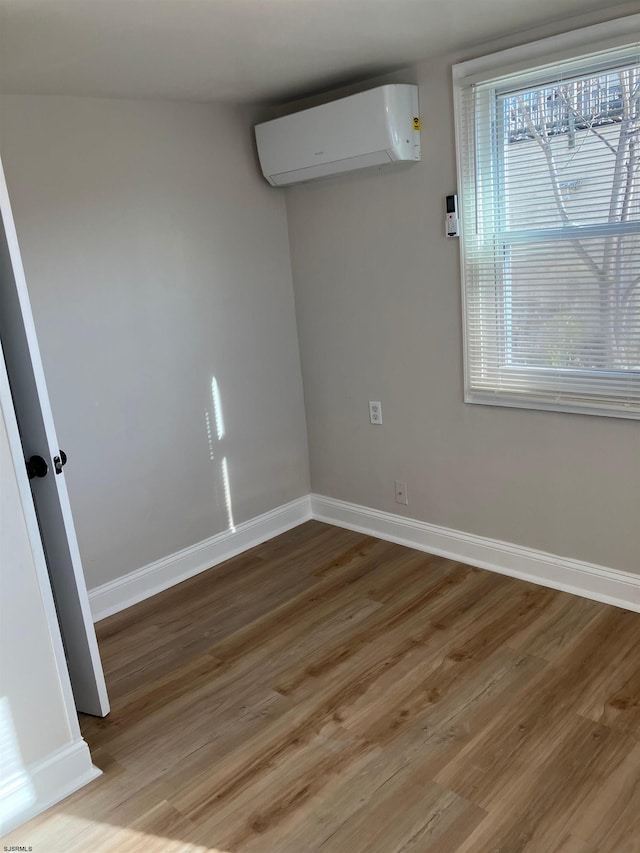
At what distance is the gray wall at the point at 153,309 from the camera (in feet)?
9.09

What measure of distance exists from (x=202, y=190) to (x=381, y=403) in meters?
1.30

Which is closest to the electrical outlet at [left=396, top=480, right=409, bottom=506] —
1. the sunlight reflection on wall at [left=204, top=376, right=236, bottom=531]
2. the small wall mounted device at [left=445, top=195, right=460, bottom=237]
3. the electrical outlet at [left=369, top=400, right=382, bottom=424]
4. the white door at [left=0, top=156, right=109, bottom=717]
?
the electrical outlet at [left=369, top=400, right=382, bottom=424]

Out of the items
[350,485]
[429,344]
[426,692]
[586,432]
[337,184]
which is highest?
[337,184]

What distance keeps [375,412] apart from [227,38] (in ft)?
5.94

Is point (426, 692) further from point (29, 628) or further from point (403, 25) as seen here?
point (403, 25)

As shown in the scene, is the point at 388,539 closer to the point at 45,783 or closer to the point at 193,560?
the point at 193,560

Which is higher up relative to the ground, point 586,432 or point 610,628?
point 586,432

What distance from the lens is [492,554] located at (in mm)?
3178

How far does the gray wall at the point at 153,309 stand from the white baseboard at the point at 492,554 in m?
0.41

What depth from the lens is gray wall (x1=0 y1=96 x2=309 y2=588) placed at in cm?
277

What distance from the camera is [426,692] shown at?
238cm

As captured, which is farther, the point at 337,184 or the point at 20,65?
the point at 337,184

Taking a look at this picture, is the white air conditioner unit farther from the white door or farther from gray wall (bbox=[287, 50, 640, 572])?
the white door

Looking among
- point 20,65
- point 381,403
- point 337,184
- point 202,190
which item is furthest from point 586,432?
point 20,65
